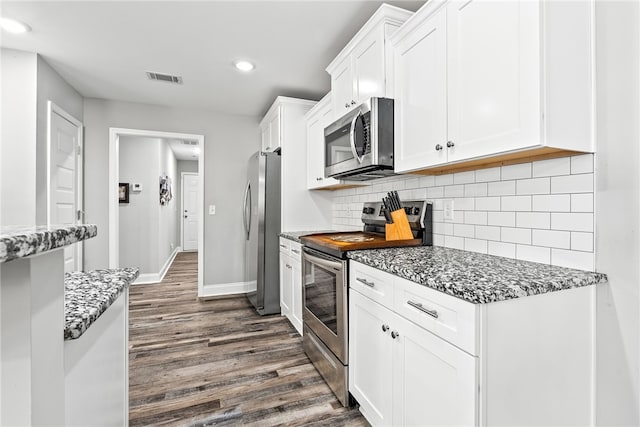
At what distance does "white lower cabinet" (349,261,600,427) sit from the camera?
973 mm

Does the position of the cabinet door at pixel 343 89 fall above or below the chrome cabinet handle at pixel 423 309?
above

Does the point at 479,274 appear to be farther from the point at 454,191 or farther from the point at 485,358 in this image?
the point at 454,191

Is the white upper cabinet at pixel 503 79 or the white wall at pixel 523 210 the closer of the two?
the white upper cabinet at pixel 503 79

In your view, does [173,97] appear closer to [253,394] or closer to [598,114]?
[253,394]

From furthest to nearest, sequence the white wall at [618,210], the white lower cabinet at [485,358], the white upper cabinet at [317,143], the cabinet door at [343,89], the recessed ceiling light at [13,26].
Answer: the white upper cabinet at [317,143]
the cabinet door at [343,89]
the recessed ceiling light at [13,26]
the white wall at [618,210]
the white lower cabinet at [485,358]

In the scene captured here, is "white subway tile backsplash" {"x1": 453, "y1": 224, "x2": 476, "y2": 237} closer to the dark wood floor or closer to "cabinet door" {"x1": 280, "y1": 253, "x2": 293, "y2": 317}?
the dark wood floor

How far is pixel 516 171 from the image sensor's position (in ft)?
4.94

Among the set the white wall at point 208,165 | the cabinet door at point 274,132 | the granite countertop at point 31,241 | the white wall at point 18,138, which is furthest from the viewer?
the white wall at point 208,165

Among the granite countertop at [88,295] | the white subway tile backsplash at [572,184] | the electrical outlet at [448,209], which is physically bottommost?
the granite countertop at [88,295]

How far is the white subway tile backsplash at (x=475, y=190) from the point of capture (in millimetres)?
1682

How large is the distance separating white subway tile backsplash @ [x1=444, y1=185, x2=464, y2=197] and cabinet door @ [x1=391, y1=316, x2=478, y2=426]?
35.3 inches

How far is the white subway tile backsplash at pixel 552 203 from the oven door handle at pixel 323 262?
99 centimetres

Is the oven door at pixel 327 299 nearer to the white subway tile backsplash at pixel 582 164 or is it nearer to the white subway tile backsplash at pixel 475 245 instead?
the white subway tile backsplash at pixel 475 245

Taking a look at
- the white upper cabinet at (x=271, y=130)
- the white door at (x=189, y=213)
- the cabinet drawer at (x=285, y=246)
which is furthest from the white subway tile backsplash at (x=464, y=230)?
the white door at (x=189, y=213)
